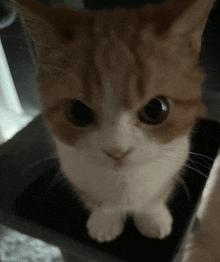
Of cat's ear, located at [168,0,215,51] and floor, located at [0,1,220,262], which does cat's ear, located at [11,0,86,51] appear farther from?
cat's ear, located at [168,0,215,51]

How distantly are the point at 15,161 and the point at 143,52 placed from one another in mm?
542

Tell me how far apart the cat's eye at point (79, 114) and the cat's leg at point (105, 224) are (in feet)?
1.08

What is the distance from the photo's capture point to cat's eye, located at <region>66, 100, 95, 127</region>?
0.51 m

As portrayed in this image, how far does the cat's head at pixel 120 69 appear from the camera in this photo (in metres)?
0.47

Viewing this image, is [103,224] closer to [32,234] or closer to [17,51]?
[32,234]

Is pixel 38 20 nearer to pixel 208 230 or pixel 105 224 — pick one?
pixel 105 224

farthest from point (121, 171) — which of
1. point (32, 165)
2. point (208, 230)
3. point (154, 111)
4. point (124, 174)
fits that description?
A: point (208, 230)

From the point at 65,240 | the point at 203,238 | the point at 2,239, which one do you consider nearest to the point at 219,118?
the point at 203,238

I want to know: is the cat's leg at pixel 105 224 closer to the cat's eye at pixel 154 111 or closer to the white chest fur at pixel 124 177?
the white chest fur at pixel 124 177

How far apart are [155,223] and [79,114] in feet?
1.33

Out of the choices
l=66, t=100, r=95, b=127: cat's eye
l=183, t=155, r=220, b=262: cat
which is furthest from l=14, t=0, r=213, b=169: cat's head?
l=183, t=155, r=220, b=262: cat

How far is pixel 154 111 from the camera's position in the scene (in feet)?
1.68

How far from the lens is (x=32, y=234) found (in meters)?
0.73

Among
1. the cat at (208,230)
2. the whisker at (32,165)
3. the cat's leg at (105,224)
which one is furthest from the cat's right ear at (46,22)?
the cat at (208,230)
